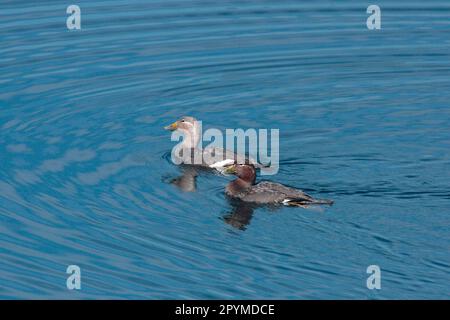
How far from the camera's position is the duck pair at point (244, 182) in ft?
51.4

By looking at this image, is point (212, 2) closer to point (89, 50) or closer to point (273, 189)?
point (89, 50)

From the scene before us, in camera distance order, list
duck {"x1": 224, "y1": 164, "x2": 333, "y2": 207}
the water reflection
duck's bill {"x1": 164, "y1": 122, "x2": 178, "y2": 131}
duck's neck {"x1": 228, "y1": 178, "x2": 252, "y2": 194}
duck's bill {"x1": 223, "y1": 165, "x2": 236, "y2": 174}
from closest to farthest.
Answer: the water reflection < duck {"x1": 224, "y1": 164, "x2": 333, "y2": 207} < duck's neck {"x1": 228, "y1": 178, "x2": 252, "y2": 194} < duck's bill {"x1": 223, "y1": 165, "x2": 236, "y2": 174} < duck's bill {"x1": 164, "y1": 122, "x2": 178, "y2": 131}

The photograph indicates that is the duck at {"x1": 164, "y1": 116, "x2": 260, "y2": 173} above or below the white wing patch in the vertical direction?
above

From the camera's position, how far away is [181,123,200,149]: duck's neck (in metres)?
18.1

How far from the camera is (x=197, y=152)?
710 inches

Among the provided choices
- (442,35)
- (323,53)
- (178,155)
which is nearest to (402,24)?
(442,35)

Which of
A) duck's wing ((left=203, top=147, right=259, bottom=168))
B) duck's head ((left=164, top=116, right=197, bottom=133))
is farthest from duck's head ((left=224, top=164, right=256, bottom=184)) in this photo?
duck's head ((left=164, top=116, right=197, bottom=133))

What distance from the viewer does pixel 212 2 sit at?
25.4 m

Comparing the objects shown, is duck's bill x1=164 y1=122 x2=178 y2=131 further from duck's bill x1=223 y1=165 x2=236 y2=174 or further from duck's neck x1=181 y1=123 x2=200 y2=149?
duck's bill x1=223 y1=165 x2=236 y2=174

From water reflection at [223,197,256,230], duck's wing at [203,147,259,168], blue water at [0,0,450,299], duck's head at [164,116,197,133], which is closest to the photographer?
blue water at [0,0,450,299]

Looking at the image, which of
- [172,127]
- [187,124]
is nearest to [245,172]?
[187,124]

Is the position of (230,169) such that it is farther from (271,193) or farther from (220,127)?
(220,127)


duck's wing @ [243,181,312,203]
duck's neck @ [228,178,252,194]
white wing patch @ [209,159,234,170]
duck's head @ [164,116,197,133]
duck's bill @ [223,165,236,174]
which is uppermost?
duck's head @ [164,116,197,133]

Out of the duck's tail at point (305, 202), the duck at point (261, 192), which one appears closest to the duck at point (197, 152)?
the duck at point (261, 192)
